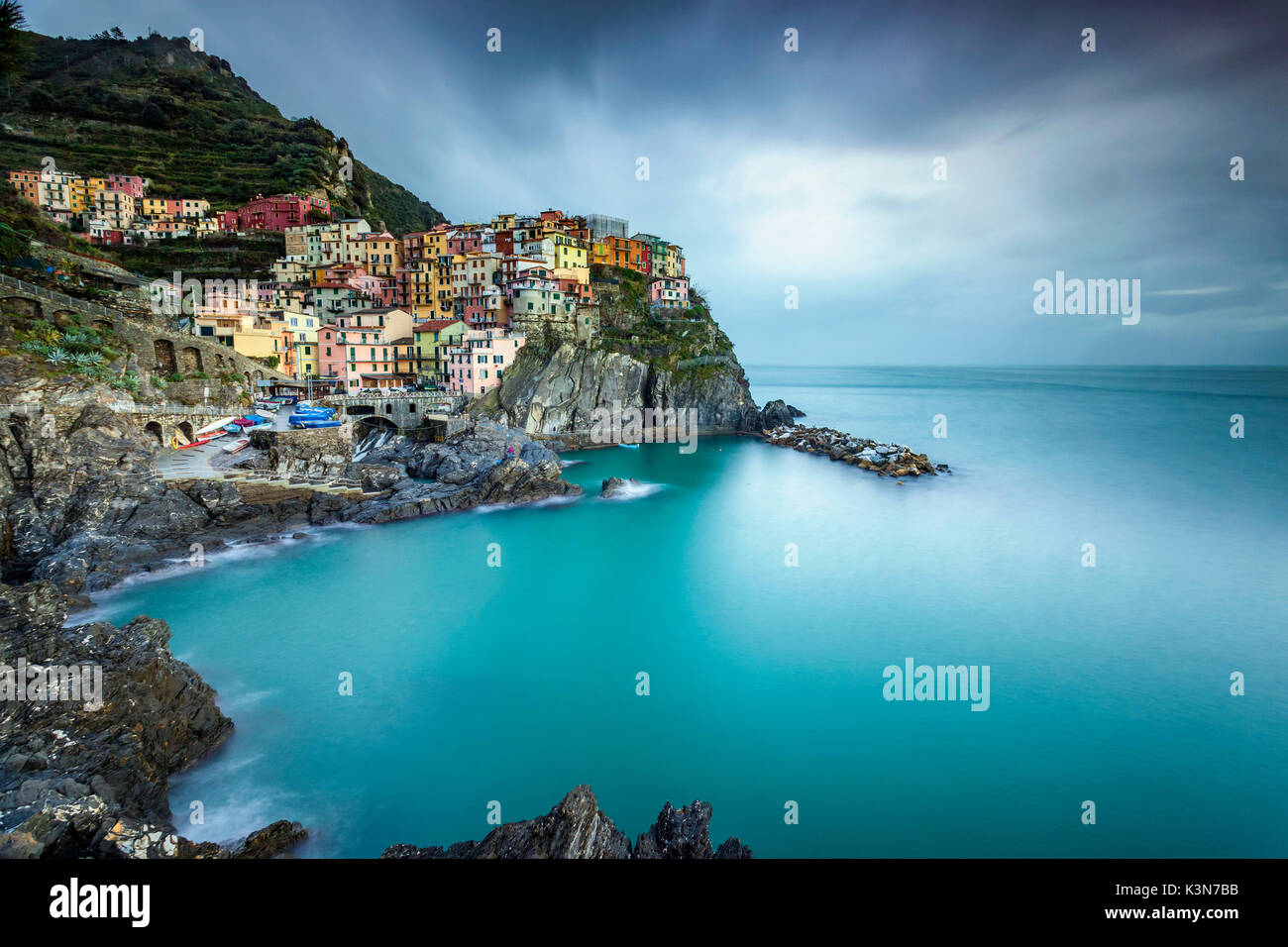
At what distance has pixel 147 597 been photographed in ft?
53.8

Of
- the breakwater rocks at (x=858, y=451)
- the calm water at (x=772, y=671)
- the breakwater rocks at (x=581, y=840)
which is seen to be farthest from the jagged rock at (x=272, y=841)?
the breakwater rocks at (x=858, y=451)

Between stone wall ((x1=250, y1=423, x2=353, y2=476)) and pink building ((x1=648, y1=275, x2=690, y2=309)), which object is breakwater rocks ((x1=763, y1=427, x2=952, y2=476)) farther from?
stone wall ((x1=250, y1=423, x2=353, y2=476))

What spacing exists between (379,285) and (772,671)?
147ft

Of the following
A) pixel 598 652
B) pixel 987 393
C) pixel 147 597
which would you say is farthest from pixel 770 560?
pixel 987 393

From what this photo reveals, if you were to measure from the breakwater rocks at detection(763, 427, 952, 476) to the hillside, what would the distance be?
170 ft

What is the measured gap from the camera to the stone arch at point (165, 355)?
27.8 m

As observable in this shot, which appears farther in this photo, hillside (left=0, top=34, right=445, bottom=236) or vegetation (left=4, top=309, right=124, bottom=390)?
hillside (left=0, top=34, right=445, bottom=236)

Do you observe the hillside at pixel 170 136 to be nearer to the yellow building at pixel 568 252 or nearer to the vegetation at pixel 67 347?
the yellow building at pixel 568 252

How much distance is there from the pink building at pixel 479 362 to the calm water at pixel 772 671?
15.3m

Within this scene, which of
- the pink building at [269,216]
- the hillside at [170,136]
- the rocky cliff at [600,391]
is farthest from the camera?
the hillside at [170,136]

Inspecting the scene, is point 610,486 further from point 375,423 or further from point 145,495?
point 145,495

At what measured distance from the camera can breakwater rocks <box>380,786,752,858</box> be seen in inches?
237

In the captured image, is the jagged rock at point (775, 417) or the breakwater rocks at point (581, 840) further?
the jagged rock at point (775, 417)

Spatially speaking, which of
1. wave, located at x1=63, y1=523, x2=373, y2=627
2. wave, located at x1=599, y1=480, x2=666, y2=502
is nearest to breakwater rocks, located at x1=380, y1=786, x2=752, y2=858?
wave, located at x1=63, y1=523, x2=373, y2=627
